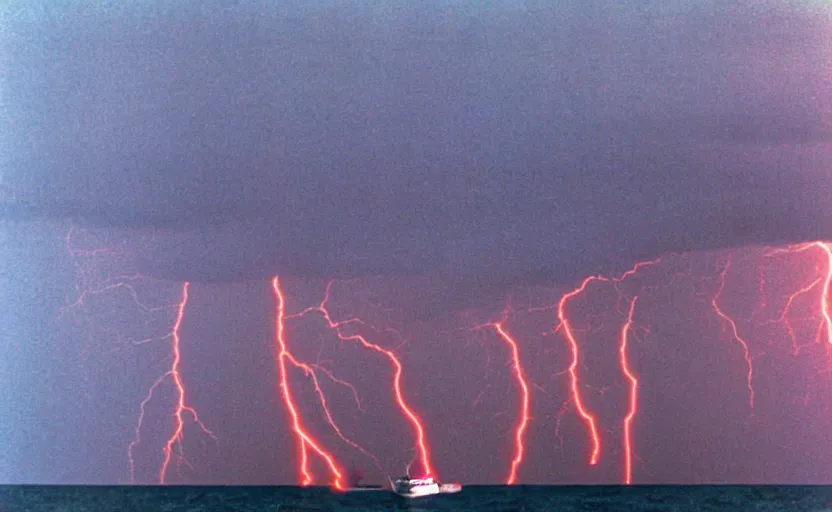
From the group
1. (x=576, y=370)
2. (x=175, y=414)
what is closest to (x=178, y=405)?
(x=175, y=414)

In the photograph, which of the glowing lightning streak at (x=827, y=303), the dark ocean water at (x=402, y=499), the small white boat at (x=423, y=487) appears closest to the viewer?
the glowing lightning streak at (x=827, y=303)

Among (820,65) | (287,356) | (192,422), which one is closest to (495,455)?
(287,356)

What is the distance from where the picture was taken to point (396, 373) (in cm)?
1028

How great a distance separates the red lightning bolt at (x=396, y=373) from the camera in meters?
10.2

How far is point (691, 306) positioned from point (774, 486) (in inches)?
91.2

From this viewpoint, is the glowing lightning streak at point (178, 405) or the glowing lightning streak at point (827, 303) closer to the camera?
the glowing lightning streak at point (827, 303)

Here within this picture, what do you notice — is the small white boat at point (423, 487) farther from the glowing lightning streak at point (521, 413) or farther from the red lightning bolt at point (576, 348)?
the red lightning bolt at point (576, 348)

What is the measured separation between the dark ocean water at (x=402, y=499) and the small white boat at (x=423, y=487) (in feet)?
0.88

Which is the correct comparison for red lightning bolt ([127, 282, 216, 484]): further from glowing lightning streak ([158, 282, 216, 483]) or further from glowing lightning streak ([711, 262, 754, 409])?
glowing lightning streak ([711, 262, 754, 409])

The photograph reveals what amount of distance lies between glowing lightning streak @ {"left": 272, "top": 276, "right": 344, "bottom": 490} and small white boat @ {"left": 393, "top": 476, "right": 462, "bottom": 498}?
0.67m

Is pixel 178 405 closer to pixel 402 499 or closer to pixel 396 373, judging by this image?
pixel 396 373

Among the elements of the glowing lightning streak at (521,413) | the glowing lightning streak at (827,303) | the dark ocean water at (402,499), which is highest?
the glowing lightning streak at (827,303)

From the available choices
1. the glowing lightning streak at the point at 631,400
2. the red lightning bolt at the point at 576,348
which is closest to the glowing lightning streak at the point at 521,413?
the red lightning bolt at the point at 576,348

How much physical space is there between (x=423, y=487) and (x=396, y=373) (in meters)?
1.20
